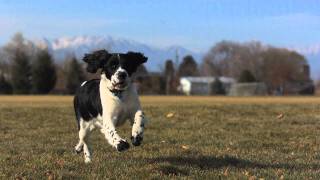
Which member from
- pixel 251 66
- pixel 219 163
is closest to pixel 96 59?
pixel 219 163

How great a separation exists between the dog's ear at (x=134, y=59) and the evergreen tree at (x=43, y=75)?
94789 mm

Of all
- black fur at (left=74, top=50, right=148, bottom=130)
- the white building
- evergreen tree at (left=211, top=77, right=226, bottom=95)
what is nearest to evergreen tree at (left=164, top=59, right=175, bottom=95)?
the white building

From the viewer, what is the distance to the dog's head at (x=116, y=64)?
9.12 metres

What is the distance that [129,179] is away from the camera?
8375mm

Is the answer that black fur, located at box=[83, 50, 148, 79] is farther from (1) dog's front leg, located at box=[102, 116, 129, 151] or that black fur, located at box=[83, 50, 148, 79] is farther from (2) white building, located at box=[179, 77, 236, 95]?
(2) white building, located at box=[179, 77, 236, 95]

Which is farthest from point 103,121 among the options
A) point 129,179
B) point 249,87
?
point 249,87

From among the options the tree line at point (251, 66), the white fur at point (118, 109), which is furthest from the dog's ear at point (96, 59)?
the tree line at point (251, 66)

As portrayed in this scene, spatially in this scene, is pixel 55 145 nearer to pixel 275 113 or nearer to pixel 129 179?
pixel 129 179

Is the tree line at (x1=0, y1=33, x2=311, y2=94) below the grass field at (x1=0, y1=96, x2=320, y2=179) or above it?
above

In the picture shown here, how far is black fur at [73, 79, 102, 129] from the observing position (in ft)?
33.1

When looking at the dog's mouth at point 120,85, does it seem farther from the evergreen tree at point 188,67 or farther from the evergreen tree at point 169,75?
the evergreen tree at point 188,67

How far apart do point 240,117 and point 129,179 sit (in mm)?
14762

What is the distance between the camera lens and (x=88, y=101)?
10.5 meters

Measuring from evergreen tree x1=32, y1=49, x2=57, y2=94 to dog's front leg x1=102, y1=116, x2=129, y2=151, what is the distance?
9504 cm
